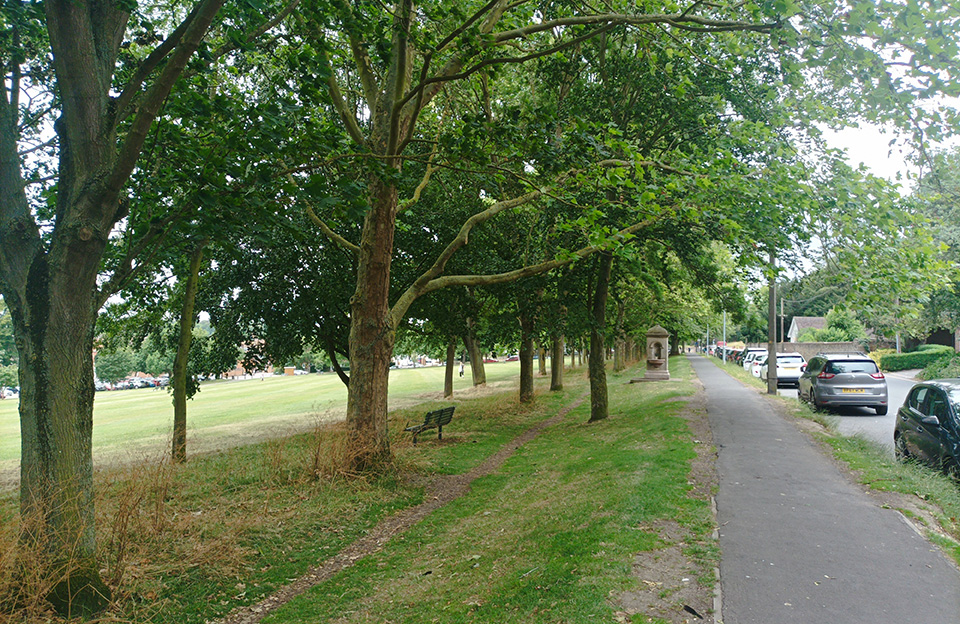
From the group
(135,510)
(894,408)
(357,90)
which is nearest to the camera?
(135,510)

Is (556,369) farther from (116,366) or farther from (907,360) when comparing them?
(116,366)

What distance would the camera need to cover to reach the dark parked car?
335 inches

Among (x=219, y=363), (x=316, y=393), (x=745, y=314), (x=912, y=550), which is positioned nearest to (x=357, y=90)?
(x=219, y=363)

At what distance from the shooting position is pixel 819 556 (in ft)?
18.2

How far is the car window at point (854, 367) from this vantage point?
687 inches

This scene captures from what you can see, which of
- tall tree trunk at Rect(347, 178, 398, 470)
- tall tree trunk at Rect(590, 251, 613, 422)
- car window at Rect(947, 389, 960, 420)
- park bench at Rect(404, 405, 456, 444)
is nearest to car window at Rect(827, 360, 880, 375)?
tall tree trunk at Rect(590, 251, 613, 422)

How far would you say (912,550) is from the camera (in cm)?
571

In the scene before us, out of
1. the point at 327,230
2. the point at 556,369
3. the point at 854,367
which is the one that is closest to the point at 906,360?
the point at 556,369

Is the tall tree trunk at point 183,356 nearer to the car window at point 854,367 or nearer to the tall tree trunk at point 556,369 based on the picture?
the tall tree trunk at point 556,369

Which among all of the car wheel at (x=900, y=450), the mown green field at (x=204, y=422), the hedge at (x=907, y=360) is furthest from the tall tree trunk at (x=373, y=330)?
the hedge at (x=907, y=360)

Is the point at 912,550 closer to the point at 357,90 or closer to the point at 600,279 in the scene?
the point at 600,279

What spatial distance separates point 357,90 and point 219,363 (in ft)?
29.0

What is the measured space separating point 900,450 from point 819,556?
21.2 feet

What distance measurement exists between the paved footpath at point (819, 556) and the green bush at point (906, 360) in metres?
36.2
